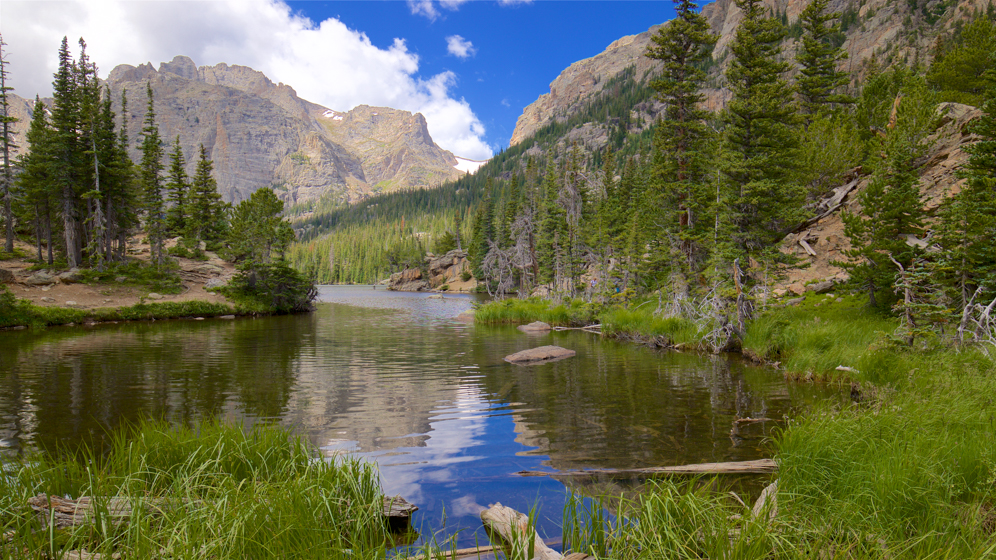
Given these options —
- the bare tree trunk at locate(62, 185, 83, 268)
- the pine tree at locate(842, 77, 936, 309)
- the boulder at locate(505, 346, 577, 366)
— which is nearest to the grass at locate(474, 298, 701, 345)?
the boulder at locate(505, 346, 577, 366)

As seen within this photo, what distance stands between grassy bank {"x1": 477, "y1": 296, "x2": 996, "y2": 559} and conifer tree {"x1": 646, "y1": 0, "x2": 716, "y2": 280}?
44.3ft

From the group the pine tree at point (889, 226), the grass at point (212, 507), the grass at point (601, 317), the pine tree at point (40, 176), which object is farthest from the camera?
the pine tree at point (40, 176)

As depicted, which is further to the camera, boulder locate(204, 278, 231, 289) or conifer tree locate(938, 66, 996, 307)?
boulder locate(204, 278, 231, 289)

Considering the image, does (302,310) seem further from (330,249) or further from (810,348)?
(330,249)

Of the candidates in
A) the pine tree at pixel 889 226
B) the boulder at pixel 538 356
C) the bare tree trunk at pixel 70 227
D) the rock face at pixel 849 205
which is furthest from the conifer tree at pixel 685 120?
the bare tree trunk at pixel 70 227

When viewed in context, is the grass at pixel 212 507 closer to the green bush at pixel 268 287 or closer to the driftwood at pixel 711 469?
the driftwood at pixel 711 469

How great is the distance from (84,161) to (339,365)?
36.4 meters

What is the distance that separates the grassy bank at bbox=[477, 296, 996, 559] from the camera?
3.58m

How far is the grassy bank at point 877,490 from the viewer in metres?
3.58

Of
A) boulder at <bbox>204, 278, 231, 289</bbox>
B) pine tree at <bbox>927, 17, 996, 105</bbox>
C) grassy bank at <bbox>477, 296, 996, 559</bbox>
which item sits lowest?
grassy bank at <bbox>477, 296, 996, 559</bbox>

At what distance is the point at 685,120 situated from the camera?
75.3 feet

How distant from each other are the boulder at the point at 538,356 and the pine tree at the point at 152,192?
37956 millimetres

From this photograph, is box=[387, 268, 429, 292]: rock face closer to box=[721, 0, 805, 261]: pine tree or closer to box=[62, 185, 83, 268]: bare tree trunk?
box=[62, 185, 83, 268]: bare tree trunk

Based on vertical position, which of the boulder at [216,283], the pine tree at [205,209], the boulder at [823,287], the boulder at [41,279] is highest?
the pine tree at [205,209]
